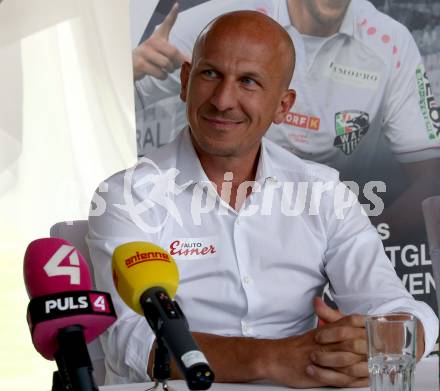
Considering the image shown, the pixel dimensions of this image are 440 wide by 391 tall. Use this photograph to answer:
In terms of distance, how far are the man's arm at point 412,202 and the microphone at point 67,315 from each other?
3.13 m

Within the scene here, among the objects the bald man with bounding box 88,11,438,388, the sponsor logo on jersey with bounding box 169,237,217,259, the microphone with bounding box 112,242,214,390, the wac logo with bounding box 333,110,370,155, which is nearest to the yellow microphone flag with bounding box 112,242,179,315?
the microphone with bounding box 112,242,214,390

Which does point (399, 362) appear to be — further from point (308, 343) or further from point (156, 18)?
point (156, 18)

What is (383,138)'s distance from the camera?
4055 mm

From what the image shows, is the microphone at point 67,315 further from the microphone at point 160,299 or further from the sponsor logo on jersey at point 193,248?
the sponsor logo on jersey at point 193,248

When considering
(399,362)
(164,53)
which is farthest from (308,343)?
(164,53)

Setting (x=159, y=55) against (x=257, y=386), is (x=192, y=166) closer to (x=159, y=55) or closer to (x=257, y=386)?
(x=257, y=386)

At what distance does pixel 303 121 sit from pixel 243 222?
1.92 metres

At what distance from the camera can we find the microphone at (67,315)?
0.94 m

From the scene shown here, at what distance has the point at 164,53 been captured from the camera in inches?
153

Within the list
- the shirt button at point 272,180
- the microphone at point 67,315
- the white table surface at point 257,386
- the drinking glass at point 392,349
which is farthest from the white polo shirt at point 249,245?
the microphone at point 67,315

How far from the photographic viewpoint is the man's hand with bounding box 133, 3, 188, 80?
12.8ft

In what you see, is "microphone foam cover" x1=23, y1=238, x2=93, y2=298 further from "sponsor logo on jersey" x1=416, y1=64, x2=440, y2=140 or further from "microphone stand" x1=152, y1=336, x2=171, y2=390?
"sponsor logo on jersey" x1=416, y1=64, x2=440, y2=140

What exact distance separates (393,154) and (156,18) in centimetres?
132

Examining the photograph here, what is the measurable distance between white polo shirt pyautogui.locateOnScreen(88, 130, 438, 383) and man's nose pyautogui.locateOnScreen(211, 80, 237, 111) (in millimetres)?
152
